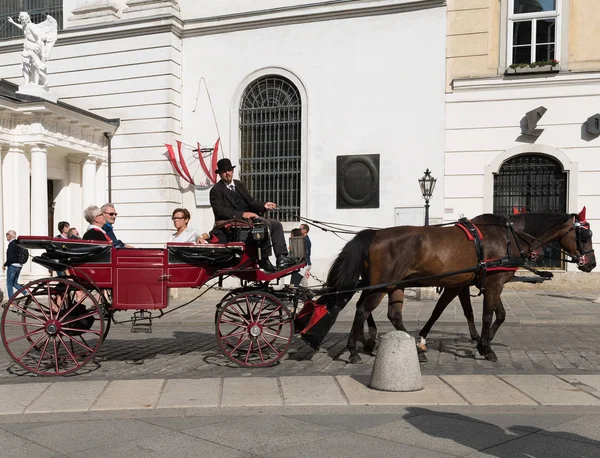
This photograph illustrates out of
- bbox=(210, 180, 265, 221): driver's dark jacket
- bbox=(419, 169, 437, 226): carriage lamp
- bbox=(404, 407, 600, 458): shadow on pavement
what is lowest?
bbox=(404, 407, 600, 458): shadow on pavement

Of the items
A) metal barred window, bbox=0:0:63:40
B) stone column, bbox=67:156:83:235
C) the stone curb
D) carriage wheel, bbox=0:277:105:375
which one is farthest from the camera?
metal barred window, bbox=0:0:63:40

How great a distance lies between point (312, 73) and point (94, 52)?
6.68 meters

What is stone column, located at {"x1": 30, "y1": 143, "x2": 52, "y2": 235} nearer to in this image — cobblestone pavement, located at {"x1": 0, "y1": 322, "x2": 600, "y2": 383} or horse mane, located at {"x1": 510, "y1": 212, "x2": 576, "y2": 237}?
cobblestone pavement, located at {"x1": 0, "y1": 322, "x2": 600, "y2": 383}

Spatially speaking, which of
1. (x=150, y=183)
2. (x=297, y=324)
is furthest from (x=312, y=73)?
(x=297, y=324)

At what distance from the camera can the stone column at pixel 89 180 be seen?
18.2 m

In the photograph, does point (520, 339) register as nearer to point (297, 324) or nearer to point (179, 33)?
point (297, 324)

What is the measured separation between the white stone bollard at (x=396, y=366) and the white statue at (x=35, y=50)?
1429 centimetres

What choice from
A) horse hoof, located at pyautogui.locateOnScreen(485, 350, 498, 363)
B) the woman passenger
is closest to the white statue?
the woman passenger

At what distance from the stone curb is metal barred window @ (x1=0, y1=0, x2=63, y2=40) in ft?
56.7

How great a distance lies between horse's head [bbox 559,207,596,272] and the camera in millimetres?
7660

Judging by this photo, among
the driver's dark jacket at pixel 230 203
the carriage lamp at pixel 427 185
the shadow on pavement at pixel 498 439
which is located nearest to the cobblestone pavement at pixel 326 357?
the driver's dark jacket at pixel 230 203

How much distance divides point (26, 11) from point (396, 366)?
64.0 feet

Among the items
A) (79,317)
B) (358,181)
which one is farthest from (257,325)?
(358,181)

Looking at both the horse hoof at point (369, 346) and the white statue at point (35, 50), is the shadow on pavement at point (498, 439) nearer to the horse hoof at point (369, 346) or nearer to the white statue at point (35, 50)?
the horse hoof at point (369, 346)
